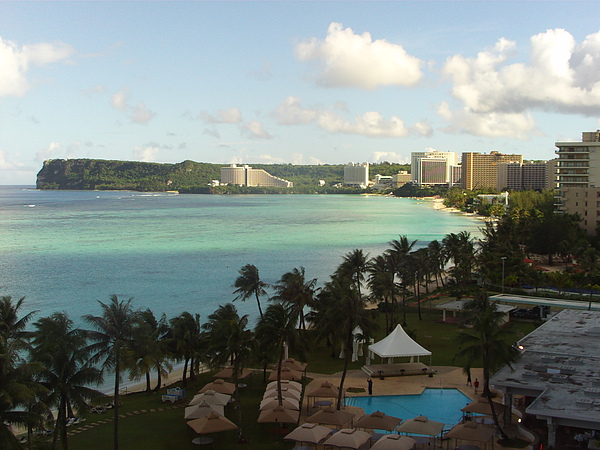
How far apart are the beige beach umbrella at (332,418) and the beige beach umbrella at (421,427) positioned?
1.98 metres

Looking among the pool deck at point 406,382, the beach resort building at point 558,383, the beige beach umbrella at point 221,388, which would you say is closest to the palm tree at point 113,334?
the beige beach umbrella at point 221,388

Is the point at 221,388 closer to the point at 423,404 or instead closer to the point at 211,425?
the point at 211,425

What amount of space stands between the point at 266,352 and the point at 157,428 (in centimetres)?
639

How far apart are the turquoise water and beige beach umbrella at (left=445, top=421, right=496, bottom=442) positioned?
3312 centimetres

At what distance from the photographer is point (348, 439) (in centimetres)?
1939

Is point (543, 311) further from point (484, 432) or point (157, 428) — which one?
point (157, 428)

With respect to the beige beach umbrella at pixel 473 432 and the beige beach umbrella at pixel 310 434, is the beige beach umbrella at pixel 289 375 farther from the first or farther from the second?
the beige beach umbrella at pixel 473 432

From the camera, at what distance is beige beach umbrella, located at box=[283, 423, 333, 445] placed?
19.8 metres

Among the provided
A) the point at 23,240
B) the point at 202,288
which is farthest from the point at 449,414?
the point at 23,240

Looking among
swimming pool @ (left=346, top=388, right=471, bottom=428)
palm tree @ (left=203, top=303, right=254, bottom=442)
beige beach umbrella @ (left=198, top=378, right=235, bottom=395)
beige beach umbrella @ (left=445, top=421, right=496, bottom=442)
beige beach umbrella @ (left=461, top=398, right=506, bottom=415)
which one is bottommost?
swimming pool @ (left=346, top=388, right=471, bottom=428)

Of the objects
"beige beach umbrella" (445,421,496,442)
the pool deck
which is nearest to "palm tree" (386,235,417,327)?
the pool deck

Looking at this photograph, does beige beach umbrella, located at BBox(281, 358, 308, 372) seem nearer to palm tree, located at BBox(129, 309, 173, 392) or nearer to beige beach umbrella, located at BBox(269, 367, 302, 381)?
beige beach umbrella, located at BBox(269, 367, 302, 381)

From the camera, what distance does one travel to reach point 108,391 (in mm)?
33969

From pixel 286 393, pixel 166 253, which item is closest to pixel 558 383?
pixel 286 393
